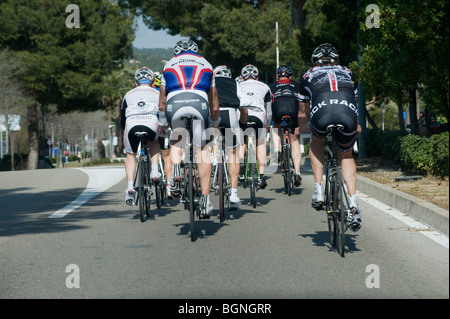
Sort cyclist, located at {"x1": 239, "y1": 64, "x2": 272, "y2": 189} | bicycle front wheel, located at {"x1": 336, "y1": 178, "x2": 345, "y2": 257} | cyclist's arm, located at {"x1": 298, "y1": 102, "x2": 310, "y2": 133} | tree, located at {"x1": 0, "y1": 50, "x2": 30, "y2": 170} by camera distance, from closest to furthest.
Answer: bicycle front wheel, located at {"x1": 336, "y1": 178, "x2": 345, "y2": 257}, cyclist's arm, located at {"x1": 298, "y1": 102, "x2": 310, "y2": 133}, cyclist, located at {"x1": 239, "y1": 64, "x2": 272, "y2": 189}, tree, located at {"x1": 0, "y1": 50, "x2": 30, "y2": 170}

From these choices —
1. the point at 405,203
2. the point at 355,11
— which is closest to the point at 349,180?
the point at 405,203

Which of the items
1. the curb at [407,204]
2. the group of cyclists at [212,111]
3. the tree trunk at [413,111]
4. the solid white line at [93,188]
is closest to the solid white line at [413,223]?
the curb at [407,204]

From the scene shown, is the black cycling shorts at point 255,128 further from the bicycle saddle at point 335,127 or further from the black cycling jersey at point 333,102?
the bicycle saddle at point 335,127

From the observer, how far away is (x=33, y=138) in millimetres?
45969

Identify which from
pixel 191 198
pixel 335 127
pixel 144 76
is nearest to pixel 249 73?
pixel 144 76

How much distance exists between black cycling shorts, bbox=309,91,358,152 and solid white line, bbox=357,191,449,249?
54.3 inches

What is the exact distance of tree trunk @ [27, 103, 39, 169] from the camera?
45.8 meters

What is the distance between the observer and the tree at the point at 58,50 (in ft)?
144

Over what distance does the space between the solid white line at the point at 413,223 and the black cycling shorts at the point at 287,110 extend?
193 cm

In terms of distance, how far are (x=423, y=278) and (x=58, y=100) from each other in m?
42.8

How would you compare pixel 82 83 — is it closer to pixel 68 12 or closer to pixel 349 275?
pixel 68 12

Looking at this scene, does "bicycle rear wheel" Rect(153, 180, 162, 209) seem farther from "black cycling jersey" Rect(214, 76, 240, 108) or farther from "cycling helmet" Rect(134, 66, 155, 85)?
"black cycling jersey" Rect(214, 76, 240, 108)
